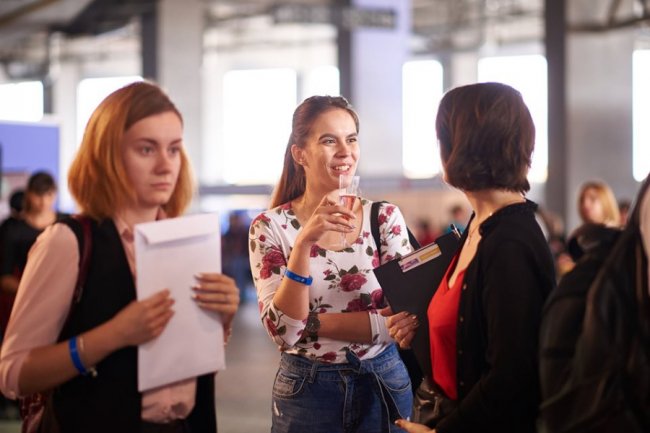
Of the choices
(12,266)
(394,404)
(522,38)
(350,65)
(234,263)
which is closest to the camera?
(394,404)

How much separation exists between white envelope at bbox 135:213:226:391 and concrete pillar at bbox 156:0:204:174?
13831 millimetres

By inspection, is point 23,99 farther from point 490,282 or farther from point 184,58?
point 490,282

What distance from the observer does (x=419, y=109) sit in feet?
92.2

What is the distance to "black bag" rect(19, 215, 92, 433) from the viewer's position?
1810 millimetres

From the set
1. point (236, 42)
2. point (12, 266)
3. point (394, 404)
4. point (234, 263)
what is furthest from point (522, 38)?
point (394, 404)

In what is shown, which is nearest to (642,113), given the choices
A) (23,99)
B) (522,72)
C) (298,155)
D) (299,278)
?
(522,72)

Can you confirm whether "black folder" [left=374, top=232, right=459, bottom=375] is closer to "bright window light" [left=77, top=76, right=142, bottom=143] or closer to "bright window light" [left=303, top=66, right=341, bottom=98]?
"bright window light" [left=303, top=66, right=341, bottom=98]

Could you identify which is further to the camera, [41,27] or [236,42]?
[236,42]

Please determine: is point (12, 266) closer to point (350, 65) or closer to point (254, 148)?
point (350, 65)

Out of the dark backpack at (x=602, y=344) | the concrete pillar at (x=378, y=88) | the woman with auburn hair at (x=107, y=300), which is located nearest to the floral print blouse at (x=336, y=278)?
the woman with auburn hair at (x=107, y=300)

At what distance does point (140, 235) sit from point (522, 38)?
86.1 feet

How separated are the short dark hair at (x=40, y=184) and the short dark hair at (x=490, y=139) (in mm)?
4390

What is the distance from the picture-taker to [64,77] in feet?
100

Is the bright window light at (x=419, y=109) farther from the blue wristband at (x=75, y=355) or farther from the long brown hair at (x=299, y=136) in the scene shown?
the blue wristband at (x=75, y=355)
